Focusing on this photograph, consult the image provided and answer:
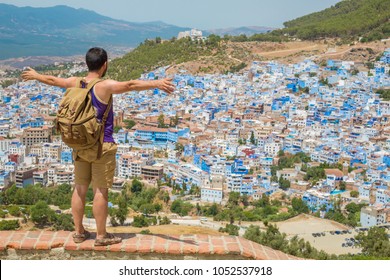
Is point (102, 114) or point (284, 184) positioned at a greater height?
point (102, 114)

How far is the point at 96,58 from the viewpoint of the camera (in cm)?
212

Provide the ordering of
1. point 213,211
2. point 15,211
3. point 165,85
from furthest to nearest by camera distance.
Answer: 1. point 213,211
2. point 15,211
3. point 165,85

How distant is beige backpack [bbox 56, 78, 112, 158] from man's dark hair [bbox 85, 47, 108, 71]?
11 cm

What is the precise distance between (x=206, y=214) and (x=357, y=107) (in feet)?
40.8

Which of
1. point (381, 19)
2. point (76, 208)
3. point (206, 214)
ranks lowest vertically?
point (206, 214)

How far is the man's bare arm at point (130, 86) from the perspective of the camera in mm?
2012

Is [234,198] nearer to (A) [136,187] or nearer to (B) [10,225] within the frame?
(A) [136,187]

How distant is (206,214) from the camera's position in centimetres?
1376

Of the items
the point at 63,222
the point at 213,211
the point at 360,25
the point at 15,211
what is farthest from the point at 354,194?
the point at 360,25

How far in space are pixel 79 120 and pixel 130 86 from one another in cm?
23

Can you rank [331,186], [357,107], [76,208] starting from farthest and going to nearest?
[357,107] < [331,186] < [76,208]

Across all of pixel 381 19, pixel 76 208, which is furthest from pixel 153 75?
pixel 76 208

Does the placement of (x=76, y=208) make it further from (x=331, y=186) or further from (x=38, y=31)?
(x=38, y=31)

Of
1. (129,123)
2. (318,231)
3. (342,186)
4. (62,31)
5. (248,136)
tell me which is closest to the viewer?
(318,231)
